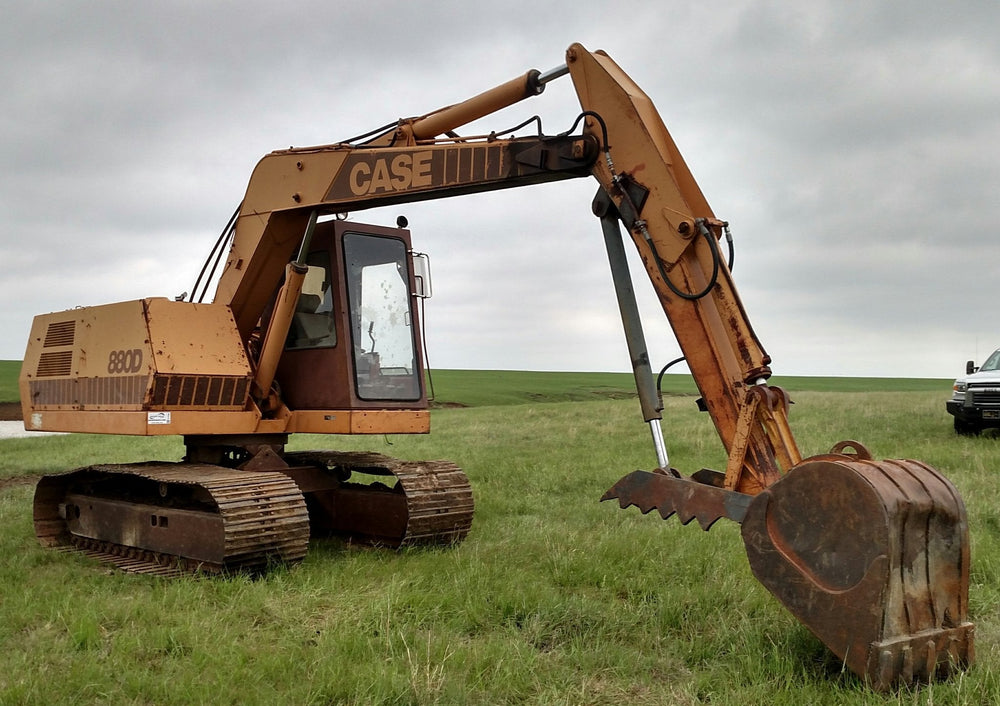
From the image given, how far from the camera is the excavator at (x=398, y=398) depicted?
14.9 feet

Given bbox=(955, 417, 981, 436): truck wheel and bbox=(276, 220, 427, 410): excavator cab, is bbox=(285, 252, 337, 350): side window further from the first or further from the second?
bbox=(955, 417, 981, 436): truck wheel

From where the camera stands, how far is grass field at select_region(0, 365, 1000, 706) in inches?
180

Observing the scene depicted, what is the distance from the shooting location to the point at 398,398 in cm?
849

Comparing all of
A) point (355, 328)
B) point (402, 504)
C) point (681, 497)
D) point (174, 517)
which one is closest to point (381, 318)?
point (355, 328)

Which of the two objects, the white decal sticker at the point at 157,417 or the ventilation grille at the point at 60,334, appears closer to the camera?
the white decal sticker at the point at 157,417

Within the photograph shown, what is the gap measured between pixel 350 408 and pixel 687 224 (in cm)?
378

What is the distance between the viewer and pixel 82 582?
7270mm

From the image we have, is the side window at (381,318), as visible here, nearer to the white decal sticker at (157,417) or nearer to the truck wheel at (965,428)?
the white decal sticker at (157,417)

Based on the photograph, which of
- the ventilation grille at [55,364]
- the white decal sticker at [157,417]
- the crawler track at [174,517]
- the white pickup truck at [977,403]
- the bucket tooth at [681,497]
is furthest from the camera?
the white pickup truck at [977,403]

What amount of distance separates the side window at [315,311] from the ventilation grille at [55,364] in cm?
233

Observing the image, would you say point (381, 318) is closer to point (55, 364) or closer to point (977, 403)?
point (55, 364)

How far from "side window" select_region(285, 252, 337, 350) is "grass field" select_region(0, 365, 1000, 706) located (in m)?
1.90

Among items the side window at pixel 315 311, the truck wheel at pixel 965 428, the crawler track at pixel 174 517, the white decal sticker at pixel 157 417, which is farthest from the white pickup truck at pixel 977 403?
the white decal sticker at pixel 157 417

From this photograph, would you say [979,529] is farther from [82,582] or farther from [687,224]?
[82,582]
